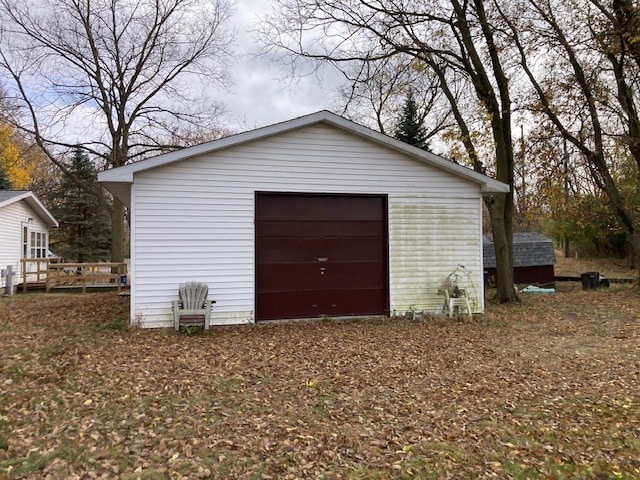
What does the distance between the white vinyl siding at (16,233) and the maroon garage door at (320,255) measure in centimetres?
1165

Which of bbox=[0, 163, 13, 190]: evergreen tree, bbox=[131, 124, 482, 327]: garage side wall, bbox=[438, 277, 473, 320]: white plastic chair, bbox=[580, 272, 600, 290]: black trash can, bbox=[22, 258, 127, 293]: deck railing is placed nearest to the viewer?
bbox=[131, 124, 482, 327]: garage side wall

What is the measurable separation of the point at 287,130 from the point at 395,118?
1603cm

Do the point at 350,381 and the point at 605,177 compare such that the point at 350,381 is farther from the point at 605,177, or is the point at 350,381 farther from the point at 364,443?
the point at 605,177

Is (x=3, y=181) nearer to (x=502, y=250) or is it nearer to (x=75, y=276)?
(x=75, y=276)

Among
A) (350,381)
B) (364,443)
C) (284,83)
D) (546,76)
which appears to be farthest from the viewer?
(546,76)

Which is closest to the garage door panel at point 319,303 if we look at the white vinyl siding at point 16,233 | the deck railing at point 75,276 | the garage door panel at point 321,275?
the garage door panel at point 321,275

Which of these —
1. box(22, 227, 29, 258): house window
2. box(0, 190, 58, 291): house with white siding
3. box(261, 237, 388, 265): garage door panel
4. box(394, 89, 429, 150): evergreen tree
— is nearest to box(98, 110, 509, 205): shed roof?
box(261, 237, 388, 265): garage door panel

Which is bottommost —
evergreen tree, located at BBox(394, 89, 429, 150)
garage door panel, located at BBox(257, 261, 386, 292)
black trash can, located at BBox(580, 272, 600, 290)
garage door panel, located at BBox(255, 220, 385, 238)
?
black trash can, located at BBox(580, 272, 600, 290)

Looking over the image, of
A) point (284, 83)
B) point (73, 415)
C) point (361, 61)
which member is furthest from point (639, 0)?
point (73, 415)

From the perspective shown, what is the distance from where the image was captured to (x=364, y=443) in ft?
11.7

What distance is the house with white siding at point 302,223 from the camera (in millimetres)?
7938

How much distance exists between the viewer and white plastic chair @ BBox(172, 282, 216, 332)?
7.54m

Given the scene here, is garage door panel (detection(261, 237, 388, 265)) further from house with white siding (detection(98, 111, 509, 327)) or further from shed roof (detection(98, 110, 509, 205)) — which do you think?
shed roof (detection(98, 110, 509, 205))

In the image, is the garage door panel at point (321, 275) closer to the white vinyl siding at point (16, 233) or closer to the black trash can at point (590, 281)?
the black trash can at point (590, 281)
